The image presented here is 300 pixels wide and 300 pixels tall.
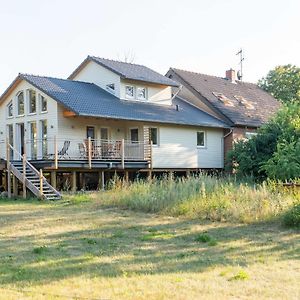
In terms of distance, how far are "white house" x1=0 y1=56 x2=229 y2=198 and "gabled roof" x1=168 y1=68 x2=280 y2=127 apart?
4.16 feet

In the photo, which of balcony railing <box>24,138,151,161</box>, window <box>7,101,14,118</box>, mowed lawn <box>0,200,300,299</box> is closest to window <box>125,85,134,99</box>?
balcony railing <box>24,138,151,161</box>

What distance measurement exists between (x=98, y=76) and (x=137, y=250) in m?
21.9

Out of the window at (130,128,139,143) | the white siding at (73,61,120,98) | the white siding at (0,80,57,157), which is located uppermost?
the white siding at (73,61,120,98)

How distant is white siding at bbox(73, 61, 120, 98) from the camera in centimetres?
2903

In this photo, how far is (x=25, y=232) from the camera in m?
Answer: 11.7

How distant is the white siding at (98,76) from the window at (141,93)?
5.03ft

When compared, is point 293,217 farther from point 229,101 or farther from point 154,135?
point 229,101

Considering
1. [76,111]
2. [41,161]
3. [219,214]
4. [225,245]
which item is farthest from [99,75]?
[225,245]

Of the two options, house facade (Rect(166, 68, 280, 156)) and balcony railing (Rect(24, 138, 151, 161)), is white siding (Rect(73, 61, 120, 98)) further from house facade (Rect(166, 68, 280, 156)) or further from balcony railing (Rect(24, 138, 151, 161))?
house facade (Rect(166, 68, 280, 156))

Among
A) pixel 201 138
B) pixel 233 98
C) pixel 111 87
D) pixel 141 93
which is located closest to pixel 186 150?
pixel 201 138

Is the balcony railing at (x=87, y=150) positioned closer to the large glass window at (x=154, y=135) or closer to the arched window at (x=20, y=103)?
the large glass window at (x=154, y=135)

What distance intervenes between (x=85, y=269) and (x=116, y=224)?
5334mm

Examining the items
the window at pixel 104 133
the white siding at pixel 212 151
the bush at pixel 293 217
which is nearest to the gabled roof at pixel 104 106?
the white siding at pixel 212 151

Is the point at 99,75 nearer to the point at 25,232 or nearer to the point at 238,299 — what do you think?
the point at 25,232
